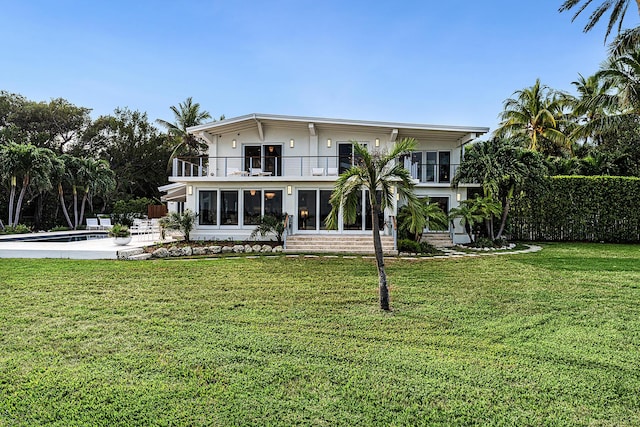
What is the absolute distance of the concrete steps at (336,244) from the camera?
46.0 feet

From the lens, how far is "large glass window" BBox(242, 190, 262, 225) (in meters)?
16.1

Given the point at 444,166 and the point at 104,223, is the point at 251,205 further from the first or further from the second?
the point at 104,223

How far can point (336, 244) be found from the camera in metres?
14.5

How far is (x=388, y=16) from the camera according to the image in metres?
16.9

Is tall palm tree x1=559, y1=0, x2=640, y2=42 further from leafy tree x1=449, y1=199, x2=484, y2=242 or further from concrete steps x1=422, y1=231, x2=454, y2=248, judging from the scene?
concrete steps x1=422, y1=231, x2=454, y2=248

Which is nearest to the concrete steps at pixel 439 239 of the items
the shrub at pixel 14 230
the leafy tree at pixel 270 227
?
the leafy tree at pixel 270 227

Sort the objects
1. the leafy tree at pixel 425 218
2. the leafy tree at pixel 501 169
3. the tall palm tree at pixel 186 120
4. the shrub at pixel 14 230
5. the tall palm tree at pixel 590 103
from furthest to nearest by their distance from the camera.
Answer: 1. the tall palm tree at pixel 186 120
2. the shrub at pixel 14 230
3. the tall palm tree at pixel 590 103
4. the leafy tree at pixel 501 169
5. the leafy tree at pixel 425 218

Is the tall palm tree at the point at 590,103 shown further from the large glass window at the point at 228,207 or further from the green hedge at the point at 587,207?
the large glass window at the point at 228,207

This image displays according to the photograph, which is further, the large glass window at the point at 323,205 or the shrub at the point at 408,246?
the large glass window at the point at 323,205

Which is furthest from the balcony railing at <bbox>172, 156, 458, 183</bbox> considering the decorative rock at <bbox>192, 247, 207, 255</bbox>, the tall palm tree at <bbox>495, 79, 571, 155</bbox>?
the tall palm tree at <bbox>495, 79, 571, 155</bbox>

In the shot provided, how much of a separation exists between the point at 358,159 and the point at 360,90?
18.2 metres

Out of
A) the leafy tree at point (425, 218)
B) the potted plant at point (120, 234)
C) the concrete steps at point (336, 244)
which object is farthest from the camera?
the leafy tree at point (425, 218)

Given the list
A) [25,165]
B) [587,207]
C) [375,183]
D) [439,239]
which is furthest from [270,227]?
[25,165]

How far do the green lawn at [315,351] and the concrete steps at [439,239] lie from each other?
7283 mm
